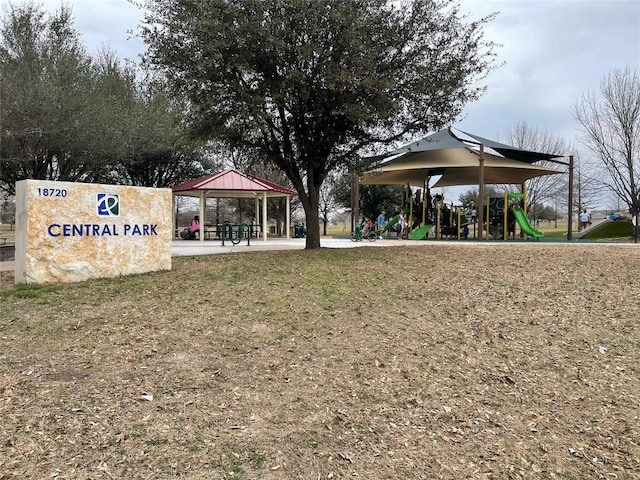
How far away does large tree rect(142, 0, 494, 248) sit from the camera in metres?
8.54

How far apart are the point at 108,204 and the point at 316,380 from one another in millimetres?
5033

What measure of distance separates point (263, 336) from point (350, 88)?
6113mm

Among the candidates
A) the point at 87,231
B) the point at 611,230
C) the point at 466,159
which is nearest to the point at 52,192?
the point at 87,231

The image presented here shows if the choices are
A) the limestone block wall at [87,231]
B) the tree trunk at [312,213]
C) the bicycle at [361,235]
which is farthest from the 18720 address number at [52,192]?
the bicycle at [361,235]

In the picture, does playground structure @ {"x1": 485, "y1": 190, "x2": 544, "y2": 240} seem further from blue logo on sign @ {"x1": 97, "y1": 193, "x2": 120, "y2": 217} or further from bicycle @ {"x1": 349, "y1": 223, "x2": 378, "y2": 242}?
blue logo on sign @ {"x1": 97, "y1": 193, "x2": 120, "y2": 217}

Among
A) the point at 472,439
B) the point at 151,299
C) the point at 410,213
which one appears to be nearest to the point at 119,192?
the point at 151,299

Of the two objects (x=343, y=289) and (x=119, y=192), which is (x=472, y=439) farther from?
(x=119, y=192)

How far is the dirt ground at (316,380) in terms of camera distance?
2.95 metres

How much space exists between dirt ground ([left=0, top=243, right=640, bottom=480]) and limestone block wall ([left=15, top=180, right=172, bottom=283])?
517 millimetres

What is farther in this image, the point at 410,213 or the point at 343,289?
the point at 410,213

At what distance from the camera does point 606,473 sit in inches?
117

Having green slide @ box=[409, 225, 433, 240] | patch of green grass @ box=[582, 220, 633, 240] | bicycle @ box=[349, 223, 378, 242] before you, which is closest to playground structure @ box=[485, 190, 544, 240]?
green slide @ box=[409, 225, 433, 240]

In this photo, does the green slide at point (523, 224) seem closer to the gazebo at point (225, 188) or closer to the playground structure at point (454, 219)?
the playground structure at point (454, 219)

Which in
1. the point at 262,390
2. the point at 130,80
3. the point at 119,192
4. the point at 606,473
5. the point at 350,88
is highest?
the point at 130,80
